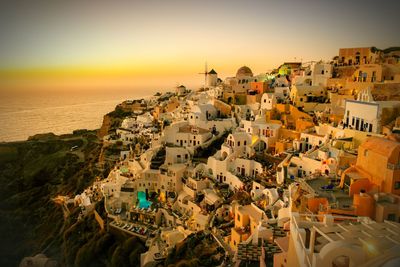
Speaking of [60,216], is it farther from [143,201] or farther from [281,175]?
[281,175]

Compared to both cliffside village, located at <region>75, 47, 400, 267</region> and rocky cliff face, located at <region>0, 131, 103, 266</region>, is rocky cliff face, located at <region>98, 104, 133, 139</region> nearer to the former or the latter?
rocky cliff face, located at <region>0, 131, 103, 266</region>

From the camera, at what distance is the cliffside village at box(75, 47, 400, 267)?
14.4ft

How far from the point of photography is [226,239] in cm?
945

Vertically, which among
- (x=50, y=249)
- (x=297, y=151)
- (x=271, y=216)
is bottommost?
A: (x=50, y=249)

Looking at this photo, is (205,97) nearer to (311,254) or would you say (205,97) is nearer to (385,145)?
(385,145)

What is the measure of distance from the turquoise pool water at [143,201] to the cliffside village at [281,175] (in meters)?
0.07

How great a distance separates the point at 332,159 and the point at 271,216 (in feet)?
8.69

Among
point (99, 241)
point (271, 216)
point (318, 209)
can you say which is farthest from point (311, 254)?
point (99, 241)

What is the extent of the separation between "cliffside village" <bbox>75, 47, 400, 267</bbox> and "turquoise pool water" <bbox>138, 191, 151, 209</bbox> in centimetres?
7

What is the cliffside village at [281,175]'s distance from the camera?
4379 millimetres

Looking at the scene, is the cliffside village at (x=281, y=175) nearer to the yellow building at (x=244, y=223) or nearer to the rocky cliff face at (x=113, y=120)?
the yellow building at (x=244, y=223)

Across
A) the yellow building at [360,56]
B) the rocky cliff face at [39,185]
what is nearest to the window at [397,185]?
the rocky cliff face at [39,185]

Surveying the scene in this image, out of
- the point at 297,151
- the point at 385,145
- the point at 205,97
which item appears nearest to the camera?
the point at 385,145

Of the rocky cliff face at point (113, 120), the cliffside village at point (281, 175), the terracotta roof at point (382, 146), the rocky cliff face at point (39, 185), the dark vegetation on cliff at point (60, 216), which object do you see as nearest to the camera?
the cliffside village at point (281, 175)
